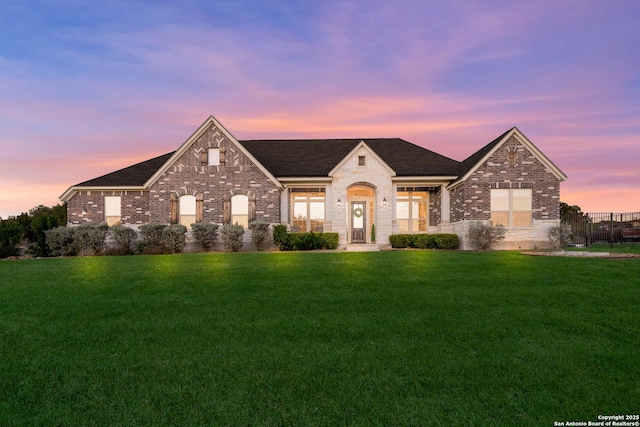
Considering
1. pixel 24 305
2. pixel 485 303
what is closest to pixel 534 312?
pixel 485 303

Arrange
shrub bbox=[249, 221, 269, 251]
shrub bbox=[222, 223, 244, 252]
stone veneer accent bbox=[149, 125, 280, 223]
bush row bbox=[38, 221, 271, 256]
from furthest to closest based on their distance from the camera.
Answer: stone veneer accent bbox=[149, 125, 280, 223]
shrub bbox=[249, 221, 269, 251]
shrub bbox=[222, 223, 244, 252]
bush row bbox=[38, 221, 271, 256]

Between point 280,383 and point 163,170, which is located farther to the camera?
point 163,170

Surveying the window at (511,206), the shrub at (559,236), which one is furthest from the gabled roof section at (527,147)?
the shrub at (559,236)

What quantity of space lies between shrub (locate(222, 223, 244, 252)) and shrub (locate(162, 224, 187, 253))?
2.28 m

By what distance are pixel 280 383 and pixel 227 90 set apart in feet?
70.4

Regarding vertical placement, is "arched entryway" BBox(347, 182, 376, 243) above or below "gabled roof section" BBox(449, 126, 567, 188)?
below

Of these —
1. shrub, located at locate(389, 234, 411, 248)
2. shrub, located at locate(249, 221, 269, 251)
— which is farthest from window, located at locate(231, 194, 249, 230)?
shrub, located at locate(389, 234, 411, 248)

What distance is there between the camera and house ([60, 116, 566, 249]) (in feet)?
74.5

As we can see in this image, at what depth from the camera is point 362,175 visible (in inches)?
949

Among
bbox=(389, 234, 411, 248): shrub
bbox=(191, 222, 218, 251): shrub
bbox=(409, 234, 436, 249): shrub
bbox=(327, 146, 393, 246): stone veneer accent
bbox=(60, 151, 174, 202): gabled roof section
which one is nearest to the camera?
bbox=(191, 222, 218, 251): shrub

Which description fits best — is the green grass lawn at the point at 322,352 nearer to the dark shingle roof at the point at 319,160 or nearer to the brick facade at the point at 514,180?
the brick facade at the point at 514,180

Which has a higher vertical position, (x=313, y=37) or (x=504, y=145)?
(x=313, y=37)

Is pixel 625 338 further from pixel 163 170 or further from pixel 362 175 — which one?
pixel 163 170

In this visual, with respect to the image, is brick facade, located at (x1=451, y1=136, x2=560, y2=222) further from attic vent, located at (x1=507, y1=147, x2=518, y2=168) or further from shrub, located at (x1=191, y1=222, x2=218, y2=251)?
shrub, located at (x1=191, y1=222, x2=218, y2=251)
